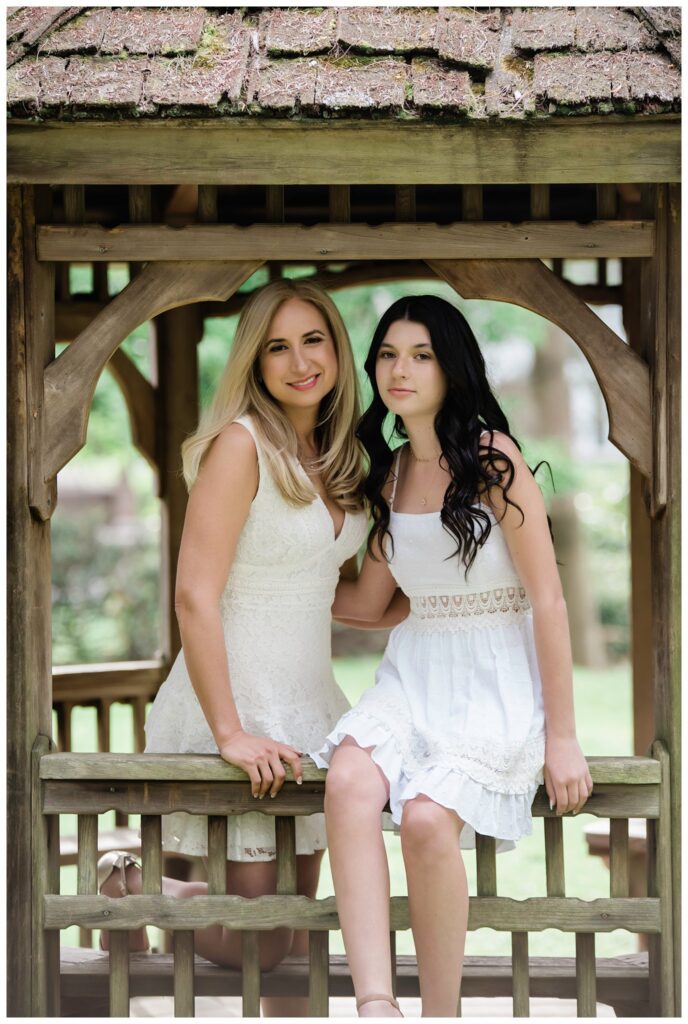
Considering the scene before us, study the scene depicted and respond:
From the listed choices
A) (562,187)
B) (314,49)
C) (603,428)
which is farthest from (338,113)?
(603,428)

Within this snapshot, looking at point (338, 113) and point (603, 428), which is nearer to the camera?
point (338, 113)

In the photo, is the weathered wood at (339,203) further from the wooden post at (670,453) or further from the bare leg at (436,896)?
the bare leg at (436,896)

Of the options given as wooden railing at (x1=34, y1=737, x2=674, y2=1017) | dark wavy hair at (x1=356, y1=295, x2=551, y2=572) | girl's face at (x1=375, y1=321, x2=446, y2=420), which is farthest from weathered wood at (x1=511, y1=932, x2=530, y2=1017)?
girl's face at (x1=375, y1=321, x2=446, y2=420)

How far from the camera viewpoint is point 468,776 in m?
3.20

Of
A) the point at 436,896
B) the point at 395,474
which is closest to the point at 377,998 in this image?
the point at 436,896

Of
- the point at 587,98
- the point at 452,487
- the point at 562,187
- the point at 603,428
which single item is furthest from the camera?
the point at 603,428

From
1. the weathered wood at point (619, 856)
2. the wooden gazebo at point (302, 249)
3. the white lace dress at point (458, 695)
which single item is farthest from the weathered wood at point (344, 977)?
the white lace dress at point (458, 695)

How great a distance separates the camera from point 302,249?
350 centimetres

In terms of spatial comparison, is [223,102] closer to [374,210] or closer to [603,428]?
[374,210]

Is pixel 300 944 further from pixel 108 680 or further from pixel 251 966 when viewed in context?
pixel 108 680

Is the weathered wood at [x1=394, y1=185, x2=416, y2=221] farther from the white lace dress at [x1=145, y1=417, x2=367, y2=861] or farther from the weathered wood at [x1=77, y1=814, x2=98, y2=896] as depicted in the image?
the weathered wood at [x1=77, y1=814, x2=98, y2=896]

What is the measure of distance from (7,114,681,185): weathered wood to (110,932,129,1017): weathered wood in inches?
93.0

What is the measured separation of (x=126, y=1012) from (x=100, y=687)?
2.42 metres

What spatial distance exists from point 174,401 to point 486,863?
10.1ft
